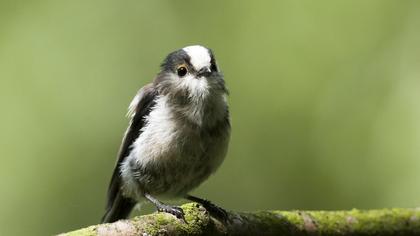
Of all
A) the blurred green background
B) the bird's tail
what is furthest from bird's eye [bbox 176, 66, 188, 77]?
the blurred green background

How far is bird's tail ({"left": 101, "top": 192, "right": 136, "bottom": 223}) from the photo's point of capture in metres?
5.11

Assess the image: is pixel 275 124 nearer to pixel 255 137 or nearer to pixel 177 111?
pixel 255 137

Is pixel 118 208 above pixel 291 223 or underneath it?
underneath

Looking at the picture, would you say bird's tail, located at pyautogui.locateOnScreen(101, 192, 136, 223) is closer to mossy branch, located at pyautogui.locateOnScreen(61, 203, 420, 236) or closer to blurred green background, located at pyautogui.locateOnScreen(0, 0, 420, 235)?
blurred green background, located at pyautogui.locateOnScreen(0, 0, 420, 235)

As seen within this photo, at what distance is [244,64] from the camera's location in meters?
7.02

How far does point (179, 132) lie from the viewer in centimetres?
446

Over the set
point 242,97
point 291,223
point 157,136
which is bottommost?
point 291,223

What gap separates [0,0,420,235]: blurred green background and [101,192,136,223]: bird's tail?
3.59 ft

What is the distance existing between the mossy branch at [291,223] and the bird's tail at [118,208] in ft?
4.52

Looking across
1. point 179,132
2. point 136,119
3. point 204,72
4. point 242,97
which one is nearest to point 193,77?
point 204,72

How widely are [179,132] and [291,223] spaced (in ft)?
3.20

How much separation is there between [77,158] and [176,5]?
203 centimetres

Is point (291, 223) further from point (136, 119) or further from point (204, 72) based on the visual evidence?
point (136, 119)

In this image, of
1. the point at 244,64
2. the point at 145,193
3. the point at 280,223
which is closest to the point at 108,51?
the point at 244,64
